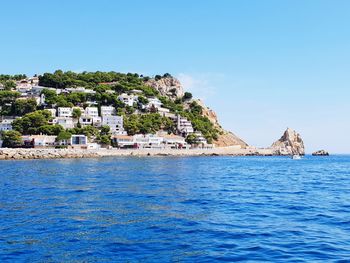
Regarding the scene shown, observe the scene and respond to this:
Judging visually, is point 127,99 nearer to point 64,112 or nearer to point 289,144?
point 64,112

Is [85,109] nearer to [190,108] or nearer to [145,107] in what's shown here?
[145,107]

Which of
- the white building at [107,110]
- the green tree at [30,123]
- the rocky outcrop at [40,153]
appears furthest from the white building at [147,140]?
the green tree at [30,123]

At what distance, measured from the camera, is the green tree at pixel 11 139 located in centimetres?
9869

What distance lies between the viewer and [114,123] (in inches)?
4931

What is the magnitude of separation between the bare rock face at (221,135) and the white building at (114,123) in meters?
51.4

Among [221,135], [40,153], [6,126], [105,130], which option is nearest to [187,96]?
[221,135]

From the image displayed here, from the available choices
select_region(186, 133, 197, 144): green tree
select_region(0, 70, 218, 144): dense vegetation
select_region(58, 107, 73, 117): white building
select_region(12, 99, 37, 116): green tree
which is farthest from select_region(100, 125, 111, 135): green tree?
select_region(186, 133, 197, 144): green tree

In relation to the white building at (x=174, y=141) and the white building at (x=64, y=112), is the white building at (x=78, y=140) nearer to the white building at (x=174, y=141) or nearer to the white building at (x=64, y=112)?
the white building at (x=64, y=112)

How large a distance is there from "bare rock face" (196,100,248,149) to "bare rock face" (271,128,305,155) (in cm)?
1591

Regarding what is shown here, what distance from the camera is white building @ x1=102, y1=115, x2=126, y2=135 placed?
124 m

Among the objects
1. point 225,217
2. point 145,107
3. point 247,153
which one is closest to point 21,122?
point 145,107

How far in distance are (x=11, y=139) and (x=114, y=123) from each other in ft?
118

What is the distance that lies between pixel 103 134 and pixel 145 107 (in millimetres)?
34805

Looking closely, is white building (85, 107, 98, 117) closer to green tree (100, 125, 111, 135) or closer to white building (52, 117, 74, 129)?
green tree (100, 125, 111, 135)
